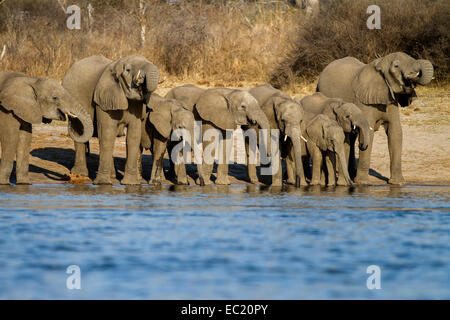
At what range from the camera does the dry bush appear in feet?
84.5

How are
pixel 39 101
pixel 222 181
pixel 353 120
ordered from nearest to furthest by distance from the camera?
pixel 39 101
pixel 353 120
pixel 222 181

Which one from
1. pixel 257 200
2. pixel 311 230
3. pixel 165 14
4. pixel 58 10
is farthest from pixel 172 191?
pixel 58 10

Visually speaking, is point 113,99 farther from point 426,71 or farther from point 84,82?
point 426,71

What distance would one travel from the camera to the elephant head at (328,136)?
1627 cm

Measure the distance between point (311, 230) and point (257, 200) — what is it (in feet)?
9.24

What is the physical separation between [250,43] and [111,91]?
1222cm

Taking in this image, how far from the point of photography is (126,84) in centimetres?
1548

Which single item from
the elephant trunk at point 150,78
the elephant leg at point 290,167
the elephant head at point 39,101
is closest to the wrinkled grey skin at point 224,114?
the elephant leg at point 290,167

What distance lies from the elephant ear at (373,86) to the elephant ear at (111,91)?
4.29 metres

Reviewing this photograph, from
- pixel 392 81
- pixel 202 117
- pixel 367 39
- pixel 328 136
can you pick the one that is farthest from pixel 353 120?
pixel 367 39

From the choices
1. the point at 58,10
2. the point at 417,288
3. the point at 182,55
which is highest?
the point at 58,10

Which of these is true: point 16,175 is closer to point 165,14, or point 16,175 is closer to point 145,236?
point 145,236

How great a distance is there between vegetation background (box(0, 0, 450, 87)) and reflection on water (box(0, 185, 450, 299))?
11.0 metres
